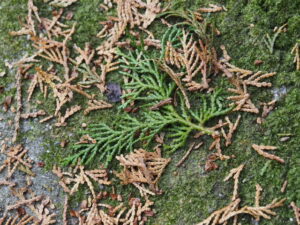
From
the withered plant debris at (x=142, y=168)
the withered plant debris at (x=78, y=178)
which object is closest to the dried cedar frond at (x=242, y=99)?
the withered plant debris at (x=142, y=168)

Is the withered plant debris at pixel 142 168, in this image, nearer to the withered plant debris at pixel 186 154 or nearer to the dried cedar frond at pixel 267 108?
the withered plant debris at pixel 186 154

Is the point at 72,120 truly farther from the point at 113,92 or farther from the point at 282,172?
the point at 282,172

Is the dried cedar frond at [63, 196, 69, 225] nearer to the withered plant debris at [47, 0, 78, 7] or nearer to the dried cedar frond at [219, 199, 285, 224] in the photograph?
the dried cedar frond at [219, 199, 285, 224]

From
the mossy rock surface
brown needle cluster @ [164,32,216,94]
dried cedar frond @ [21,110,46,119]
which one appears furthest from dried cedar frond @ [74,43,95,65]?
brown needle cluster @ [164,32,216,94]

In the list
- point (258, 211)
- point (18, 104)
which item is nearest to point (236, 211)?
point (258, 211)

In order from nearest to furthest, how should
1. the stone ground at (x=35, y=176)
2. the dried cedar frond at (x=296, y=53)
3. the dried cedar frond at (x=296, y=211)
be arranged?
the dried cedar frond at (x=296, y=211) < the dried cedar frond at (x=296, y=53) < the stone ground at (x=35, y=176)

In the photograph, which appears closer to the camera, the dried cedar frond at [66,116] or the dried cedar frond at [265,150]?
the dried cedar frond at [265,150]

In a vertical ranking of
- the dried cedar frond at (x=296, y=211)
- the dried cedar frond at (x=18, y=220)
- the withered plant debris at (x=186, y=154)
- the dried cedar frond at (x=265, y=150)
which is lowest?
the dried cedar frond at (x=296, y=211)
